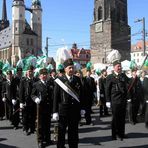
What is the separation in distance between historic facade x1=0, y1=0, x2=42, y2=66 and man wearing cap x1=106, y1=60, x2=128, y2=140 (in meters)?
111

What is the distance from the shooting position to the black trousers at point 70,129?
7141 mm

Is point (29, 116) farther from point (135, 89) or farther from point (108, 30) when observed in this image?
point (108, 30)

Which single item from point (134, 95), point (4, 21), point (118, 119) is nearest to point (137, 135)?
point (118, 119)

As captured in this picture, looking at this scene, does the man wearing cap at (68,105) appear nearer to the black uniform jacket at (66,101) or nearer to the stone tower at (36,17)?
the black uniform jacket at (66,101)

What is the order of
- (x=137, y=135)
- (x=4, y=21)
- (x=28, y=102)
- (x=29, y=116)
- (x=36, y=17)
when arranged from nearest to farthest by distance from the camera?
1. (x=137, y=135)
2. (x=28, y=102)
3. (x=29, y=116)
4. (x=36, y=17)
5. (x=4, y=21)

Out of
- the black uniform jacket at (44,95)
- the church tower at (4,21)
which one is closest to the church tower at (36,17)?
the church tower at (4,21)

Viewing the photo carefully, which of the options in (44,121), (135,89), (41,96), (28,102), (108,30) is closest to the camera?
(44,121)

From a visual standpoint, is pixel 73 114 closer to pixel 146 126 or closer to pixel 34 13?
pixel 146 126

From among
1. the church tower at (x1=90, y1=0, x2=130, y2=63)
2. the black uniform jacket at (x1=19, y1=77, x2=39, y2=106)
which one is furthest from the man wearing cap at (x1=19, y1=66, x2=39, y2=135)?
the church tower at (x1=90, y1=0, x2=130, y2=63)

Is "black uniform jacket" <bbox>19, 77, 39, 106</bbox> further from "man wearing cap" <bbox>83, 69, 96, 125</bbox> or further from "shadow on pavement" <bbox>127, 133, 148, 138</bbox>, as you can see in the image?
"shadow on pavement" <bbox>127, 133, 148, 138</bbox>

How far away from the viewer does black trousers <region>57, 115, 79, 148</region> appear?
23.4 feet

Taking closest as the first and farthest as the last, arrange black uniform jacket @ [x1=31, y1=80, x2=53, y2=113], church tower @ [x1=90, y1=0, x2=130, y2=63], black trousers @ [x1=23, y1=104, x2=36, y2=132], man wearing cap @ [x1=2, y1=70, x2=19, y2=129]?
black uniform jacket @ [x1=31, y1=80, x2=53, y2=113]
black trousers @ [x1=23, y1=104, x2=36, y2=132]
man wearing cap @ [x1=2, y1=70, x2=19, y2=129]
church tower @ [x1=90, y1=0, x2=130, y2=63]

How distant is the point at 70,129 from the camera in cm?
717

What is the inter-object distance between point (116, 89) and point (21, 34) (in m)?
120
